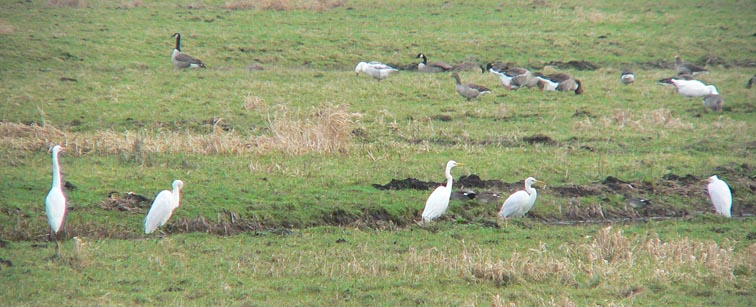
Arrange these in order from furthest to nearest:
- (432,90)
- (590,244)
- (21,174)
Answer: (432,90) < (21,174) < (590,244)

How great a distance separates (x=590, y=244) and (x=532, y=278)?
175cm

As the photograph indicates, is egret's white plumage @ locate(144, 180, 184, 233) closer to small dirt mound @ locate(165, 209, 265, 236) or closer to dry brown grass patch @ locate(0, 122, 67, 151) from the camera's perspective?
small dirt mound @ locate(165, 209, 265, 236)

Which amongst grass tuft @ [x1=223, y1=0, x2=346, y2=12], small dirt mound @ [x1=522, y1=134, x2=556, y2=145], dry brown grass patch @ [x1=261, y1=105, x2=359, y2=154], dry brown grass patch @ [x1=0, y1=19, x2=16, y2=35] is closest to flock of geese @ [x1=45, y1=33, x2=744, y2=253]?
dry brown grass patch @ [x1=261, y1=105, x2=359, y2=154]

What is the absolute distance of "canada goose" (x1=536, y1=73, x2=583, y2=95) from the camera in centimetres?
2148

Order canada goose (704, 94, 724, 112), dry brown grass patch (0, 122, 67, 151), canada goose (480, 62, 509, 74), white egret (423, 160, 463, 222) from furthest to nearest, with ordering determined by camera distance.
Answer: canada goose (480, 62, 509, 74) → canada goose (704, 94, 724, 112) → dry brown grass patch (0, 122, 67, 151) → white egret (423, 160, 463, 222)

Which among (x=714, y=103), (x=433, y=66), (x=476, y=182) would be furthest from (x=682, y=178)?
(x=433, y=66)

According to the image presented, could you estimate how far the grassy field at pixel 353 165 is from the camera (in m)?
9.28

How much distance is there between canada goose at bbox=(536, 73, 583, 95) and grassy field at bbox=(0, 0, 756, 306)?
36 cm

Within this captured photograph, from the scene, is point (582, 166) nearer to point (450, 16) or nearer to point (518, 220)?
point (518, 220)

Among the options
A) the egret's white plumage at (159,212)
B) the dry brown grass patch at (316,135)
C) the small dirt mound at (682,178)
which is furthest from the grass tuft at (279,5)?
the egret's white plumage at (159,212)

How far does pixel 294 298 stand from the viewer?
341 inches

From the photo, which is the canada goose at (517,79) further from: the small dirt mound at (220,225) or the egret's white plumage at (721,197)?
the small dirt mound at (220,225)

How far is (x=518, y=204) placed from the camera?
40.0 feet

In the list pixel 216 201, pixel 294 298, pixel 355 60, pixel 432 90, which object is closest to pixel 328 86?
pixel 432 90
